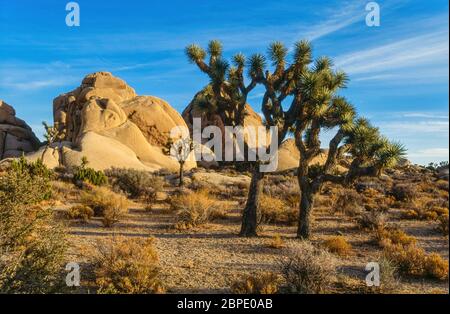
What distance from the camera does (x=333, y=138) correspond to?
10.3 metres

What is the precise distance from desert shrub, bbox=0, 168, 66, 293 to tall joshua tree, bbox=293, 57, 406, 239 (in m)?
6.35

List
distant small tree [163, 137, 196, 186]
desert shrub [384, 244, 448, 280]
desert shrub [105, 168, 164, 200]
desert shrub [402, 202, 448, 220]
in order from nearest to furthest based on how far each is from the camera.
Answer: desert shrub [384, 244, 448, 280], desert shrub [402, 202, 448, 220], desert shrub [105, 168, 164, 200], distant small tree [163, 137, 196, 186]

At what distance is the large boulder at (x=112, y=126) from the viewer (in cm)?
3681

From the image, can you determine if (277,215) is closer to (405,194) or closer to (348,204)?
(348,204)

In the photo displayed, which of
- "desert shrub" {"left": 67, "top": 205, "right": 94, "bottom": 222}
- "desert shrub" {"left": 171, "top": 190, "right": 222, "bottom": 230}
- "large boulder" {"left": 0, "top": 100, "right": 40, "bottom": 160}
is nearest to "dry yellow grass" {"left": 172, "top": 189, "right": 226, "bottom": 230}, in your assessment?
"desert shrub" {"left": 171, "top": 190, "right": 222, "bottom": 230}

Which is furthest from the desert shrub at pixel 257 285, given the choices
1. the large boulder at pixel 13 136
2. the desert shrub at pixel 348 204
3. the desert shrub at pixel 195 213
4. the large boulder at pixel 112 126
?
the large boulder at pixel 13 136

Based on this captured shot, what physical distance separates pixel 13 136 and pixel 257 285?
49.6 meters

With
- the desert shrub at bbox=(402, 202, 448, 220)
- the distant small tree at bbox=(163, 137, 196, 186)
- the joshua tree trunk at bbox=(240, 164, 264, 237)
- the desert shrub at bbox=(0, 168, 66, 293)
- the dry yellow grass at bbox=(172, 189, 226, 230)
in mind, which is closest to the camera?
the desert shrub at bbox=(0, 168, 66, 293)

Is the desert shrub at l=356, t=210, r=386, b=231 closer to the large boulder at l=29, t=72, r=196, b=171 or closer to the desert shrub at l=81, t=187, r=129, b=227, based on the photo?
the desert shrub at l=81, t=187, r=129, b=227

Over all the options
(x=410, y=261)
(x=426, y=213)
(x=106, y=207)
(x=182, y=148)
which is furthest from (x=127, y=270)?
(x=182, y=148)

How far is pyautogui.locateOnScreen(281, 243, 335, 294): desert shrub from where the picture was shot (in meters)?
6.21
